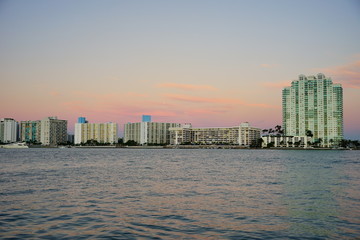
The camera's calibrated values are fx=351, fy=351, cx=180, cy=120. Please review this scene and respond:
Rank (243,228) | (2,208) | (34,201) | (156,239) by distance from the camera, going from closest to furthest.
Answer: (156,239) < (243,228) < (2,208) < (34,201)

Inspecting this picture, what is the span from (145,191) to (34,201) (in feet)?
29.7

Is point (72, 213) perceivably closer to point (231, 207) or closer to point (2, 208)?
point (2, 208)

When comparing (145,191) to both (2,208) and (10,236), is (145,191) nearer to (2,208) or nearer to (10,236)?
(2,208)

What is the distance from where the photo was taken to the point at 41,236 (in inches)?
623

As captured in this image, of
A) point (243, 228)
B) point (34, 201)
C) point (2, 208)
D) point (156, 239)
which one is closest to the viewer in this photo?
point (156, 239)

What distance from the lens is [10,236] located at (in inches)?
624

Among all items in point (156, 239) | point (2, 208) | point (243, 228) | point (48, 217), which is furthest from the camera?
point (2, 208)

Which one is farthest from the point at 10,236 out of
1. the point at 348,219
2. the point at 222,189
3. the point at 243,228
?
the point at 222,189

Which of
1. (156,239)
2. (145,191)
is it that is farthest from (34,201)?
(156,239)

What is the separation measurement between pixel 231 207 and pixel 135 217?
6564mm

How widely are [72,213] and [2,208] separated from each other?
→ 5005 millimetres

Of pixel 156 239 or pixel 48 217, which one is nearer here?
pixel 156 239

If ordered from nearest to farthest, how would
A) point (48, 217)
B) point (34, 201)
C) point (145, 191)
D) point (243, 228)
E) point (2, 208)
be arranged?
1. point (243, 228)
2. point (48, 217)
3. point (2, 208)
4. point (34, 201)
5. point (145, 191)

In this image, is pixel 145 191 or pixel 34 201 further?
pixel 145 191
